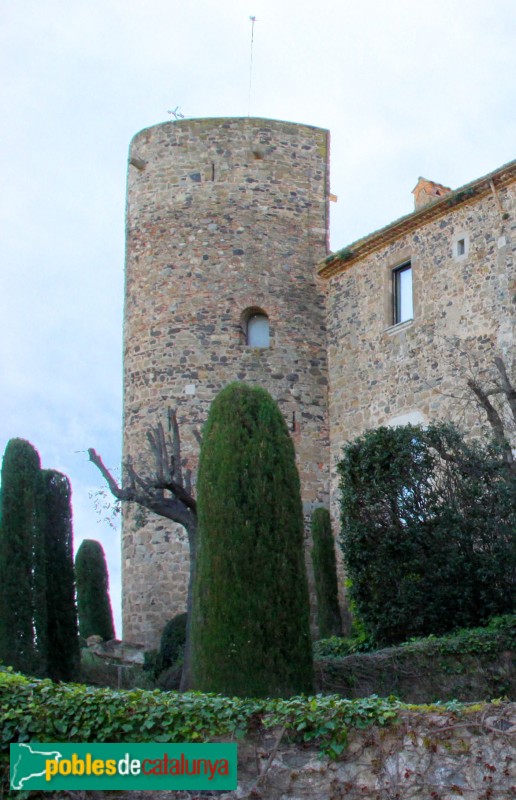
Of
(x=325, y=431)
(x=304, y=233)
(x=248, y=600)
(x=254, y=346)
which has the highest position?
(x=304, y=233)

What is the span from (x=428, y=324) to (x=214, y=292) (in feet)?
12.9

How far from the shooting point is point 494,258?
17312mm

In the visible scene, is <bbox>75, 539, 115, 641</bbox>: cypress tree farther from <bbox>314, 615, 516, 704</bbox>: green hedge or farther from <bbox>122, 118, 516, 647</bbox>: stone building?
<bbox>314, 615, 516, 704</bbox>: green hedge

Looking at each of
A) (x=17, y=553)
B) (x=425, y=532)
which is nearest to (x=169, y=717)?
(x=425, y=532)

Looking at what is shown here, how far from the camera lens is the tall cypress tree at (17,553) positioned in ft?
48.1

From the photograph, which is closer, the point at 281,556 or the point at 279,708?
the point at 279,708

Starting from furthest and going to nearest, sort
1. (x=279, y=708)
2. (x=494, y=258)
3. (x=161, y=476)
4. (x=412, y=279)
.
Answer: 1. (x=412, y=279)
2. (x=494, y=258)
3. (x=161, y=476)
4. (x=279, y=708)

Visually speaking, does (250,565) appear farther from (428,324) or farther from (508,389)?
(428,324)

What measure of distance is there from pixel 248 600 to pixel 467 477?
499 cm

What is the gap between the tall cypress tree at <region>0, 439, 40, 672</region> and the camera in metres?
14.7

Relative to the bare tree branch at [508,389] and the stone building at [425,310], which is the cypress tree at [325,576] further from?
the bare tree branch at [508,389]

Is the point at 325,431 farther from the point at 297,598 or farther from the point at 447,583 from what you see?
the point at 297,598

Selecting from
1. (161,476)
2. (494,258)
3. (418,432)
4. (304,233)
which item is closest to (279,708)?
(161,476)

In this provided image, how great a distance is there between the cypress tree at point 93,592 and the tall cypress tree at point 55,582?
5.04 meters
